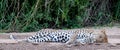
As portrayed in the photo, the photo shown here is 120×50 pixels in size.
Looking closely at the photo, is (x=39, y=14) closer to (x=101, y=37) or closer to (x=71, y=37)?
(x=71, y=37)

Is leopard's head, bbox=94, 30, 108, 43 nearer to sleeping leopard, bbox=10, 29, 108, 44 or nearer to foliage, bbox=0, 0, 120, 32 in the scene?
sleeping leopard, bbox=10, 29, 108, 44

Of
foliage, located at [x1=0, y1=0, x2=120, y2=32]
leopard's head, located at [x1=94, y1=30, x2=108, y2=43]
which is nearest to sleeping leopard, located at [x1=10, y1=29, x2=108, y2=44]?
leopard's head, located at [x1=94, y1=30, x2=108, y2=43]

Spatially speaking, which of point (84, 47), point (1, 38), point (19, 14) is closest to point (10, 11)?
point (19, 14)

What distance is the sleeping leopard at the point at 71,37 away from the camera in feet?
24.2

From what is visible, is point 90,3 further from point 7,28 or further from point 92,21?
point 7,28

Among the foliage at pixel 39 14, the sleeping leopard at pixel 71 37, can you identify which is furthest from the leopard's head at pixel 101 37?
the foliage at pixel 39 14

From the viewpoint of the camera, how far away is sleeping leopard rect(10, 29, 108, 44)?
738 cm

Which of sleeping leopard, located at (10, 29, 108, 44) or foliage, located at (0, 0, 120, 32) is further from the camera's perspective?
foliage, located at (0, 0, 120, 32)

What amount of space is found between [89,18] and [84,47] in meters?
4.51

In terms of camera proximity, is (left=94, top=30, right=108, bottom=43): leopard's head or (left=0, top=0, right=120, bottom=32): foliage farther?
(left=0, top=0, right=120, bottom=32): foliage

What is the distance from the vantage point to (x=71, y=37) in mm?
7348

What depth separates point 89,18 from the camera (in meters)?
11.2

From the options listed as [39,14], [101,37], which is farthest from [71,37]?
[39,14]

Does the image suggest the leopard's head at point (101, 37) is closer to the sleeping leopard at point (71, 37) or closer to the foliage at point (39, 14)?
the sleeping leopard at point (71, 37)
